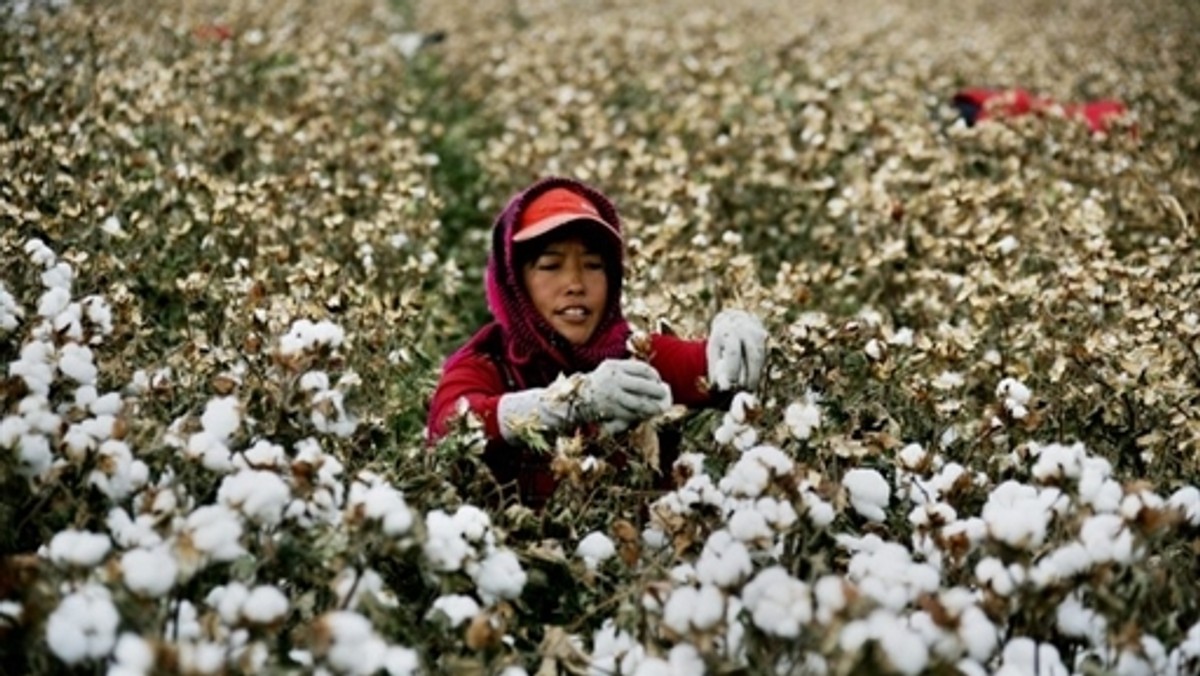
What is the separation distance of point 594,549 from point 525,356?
688 mm

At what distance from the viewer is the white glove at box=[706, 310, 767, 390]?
2.54 meters

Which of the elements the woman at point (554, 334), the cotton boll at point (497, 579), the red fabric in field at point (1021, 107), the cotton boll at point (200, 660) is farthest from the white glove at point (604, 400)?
the red fabric in field at point (1021, 107)

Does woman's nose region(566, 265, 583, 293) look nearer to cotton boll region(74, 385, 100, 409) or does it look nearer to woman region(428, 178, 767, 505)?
woman region(428, 178, 767, 505)

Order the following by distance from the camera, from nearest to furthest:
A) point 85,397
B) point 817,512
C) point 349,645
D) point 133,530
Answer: point 349,645
point 133,530
point 817,512
point 85,397

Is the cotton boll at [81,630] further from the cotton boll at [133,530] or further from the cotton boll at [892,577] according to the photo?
the cotton boll at [892,577]

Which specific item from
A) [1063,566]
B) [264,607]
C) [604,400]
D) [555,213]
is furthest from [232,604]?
[555,213]

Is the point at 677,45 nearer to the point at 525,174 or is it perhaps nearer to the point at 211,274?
the point at 525,174

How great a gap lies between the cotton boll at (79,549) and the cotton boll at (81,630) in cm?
10

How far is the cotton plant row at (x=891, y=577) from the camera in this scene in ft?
5.52

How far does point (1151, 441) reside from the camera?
255cm

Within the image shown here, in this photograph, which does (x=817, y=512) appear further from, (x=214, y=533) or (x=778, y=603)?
(x=214, y=533)

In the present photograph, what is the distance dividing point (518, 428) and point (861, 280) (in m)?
2.18

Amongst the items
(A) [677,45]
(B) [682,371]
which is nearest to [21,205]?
(B) [682,371]

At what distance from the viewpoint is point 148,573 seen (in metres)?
1.63
